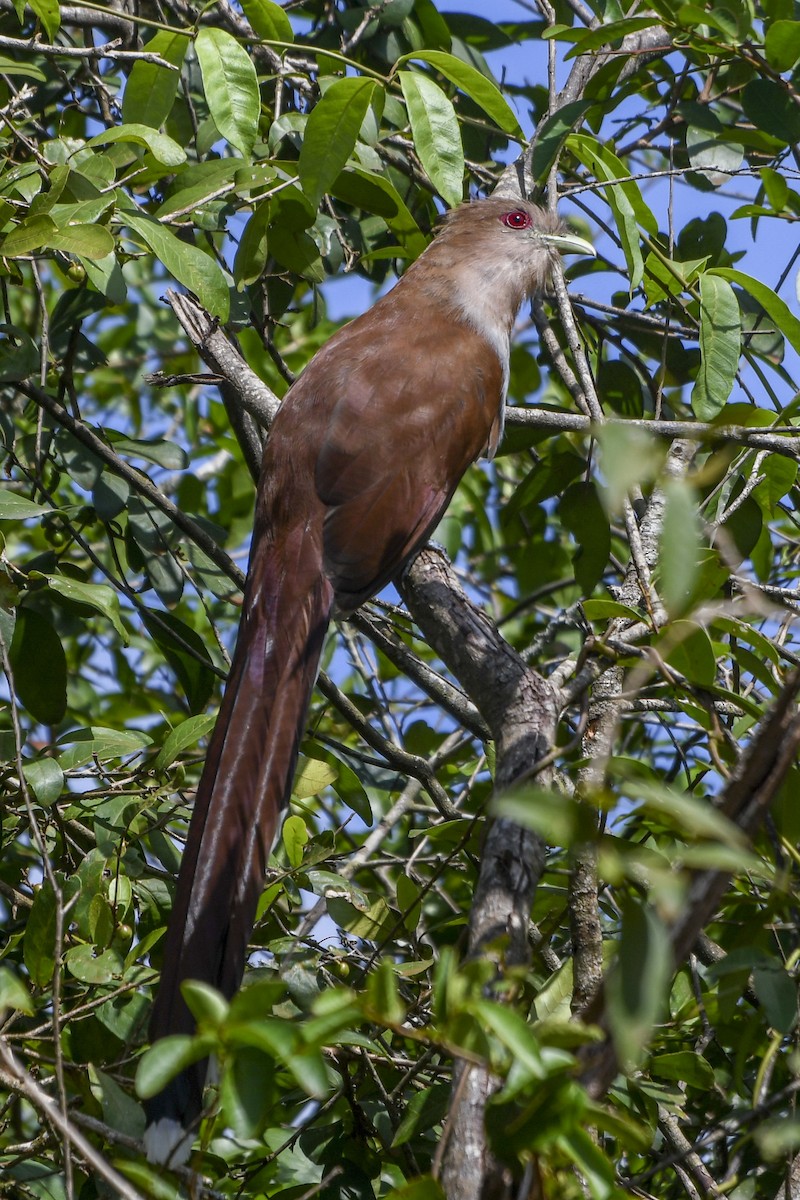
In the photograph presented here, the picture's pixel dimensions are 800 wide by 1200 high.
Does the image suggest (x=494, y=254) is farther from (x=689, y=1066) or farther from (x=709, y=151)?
(x=689, y=1066)

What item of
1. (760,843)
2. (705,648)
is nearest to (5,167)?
(705,648)

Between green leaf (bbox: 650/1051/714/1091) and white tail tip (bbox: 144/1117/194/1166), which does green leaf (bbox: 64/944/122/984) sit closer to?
white tail tip (bbox: 144/1117/194/1166)

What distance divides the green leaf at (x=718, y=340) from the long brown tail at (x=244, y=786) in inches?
38.5

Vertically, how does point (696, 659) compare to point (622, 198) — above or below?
below

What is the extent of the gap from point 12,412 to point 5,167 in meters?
1.17

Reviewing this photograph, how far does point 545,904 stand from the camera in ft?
7.25

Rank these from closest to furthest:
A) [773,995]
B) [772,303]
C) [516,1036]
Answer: [516,1036], [773,995], [772,303]

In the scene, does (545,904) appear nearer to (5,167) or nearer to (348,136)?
(348,136)

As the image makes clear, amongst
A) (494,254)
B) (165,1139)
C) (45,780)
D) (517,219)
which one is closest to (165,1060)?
(165,1139)

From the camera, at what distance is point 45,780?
2139 millimetres

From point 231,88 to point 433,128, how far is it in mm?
409

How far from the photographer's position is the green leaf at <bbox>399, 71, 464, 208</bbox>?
93.1 inches

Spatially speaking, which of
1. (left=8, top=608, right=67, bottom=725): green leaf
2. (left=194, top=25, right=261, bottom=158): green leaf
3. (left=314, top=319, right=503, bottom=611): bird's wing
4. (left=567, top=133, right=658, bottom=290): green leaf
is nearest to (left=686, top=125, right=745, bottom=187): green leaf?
(left=567, top=133, right=658, bottom=290): green leaf

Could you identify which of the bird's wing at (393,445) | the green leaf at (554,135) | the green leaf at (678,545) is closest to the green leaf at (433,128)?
the green leaf at (554,135)
